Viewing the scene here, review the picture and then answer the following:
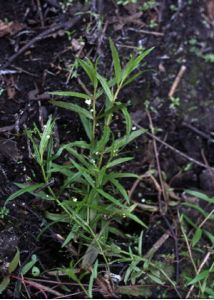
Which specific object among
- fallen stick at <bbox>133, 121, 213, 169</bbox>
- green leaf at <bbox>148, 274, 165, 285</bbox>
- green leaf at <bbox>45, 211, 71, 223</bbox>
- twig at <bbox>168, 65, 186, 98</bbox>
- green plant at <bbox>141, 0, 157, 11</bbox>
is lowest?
green leaf at <bbox>148, 274, 165, 285</bbox>

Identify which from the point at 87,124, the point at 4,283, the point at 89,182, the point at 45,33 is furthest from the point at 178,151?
the point at 4,283

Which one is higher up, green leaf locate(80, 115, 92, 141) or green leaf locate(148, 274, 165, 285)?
green leaf locate(80, 115, 92, 141)

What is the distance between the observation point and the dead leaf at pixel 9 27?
9.74 ft

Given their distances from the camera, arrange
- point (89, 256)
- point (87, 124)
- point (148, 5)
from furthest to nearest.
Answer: point (148, 5) < point (87, 124) < point (89, 256)

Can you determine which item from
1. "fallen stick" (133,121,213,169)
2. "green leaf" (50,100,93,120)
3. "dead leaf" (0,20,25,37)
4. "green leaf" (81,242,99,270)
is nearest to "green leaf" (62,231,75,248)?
"green leaf" (81,242,99,270)

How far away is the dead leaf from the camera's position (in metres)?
2.97

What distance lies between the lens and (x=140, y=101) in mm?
3076

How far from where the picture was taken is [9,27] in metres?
2.99

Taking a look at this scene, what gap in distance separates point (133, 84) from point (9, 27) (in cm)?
83

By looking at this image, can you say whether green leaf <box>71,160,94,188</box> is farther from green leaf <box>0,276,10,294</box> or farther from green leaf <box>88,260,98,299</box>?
green leaf <box>0,276,10,294</box>

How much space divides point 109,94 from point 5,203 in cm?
73

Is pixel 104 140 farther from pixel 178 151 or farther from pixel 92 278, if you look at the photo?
pixel 178 151

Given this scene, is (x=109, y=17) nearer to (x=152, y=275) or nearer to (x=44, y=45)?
(x=44, y=45)

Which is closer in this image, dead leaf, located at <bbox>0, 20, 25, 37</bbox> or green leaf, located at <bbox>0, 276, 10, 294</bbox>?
green leaf, located at <bbox>0, 276, 10, 294</bbox>
